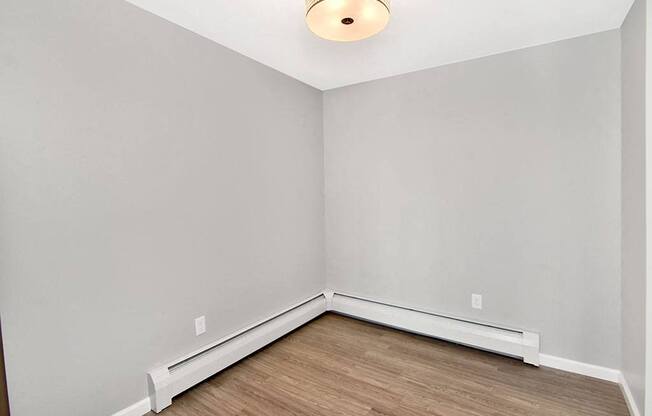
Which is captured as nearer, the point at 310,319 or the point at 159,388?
the point at 159,388

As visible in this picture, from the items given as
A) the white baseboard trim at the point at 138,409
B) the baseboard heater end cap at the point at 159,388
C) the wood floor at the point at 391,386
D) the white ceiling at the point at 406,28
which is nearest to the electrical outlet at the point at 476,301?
the wood floor at the point at 391,386

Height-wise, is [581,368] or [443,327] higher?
[443,327]

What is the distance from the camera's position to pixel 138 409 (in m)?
1.87

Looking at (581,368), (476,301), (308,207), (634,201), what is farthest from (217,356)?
(634,201)

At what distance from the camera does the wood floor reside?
75.5 inches

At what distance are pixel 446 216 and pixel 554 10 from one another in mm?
1577

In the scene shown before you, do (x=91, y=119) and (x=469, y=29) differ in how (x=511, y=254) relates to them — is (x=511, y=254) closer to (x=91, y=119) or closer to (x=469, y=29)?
(x=469, y=29)

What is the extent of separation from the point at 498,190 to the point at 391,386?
5.56 ft

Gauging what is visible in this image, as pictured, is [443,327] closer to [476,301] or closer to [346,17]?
[476,301]

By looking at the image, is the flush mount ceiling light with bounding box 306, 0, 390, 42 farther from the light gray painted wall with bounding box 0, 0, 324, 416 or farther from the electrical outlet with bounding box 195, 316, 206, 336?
the electrical outlet with bounding box 195, 316, 206, 336

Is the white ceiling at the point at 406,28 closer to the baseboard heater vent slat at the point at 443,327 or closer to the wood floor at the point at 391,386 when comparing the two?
the baseboard heater vent slat at the point at 443,327

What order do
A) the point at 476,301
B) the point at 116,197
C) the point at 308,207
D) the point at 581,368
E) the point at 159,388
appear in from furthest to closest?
1. the point at 308,207
2. the point at 476,301
3. the point at 581,368
4. the point at 159,388
5. the point at 116,197

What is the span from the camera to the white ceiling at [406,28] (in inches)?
73.2

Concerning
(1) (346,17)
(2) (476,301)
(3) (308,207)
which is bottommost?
(2) (476,301)
